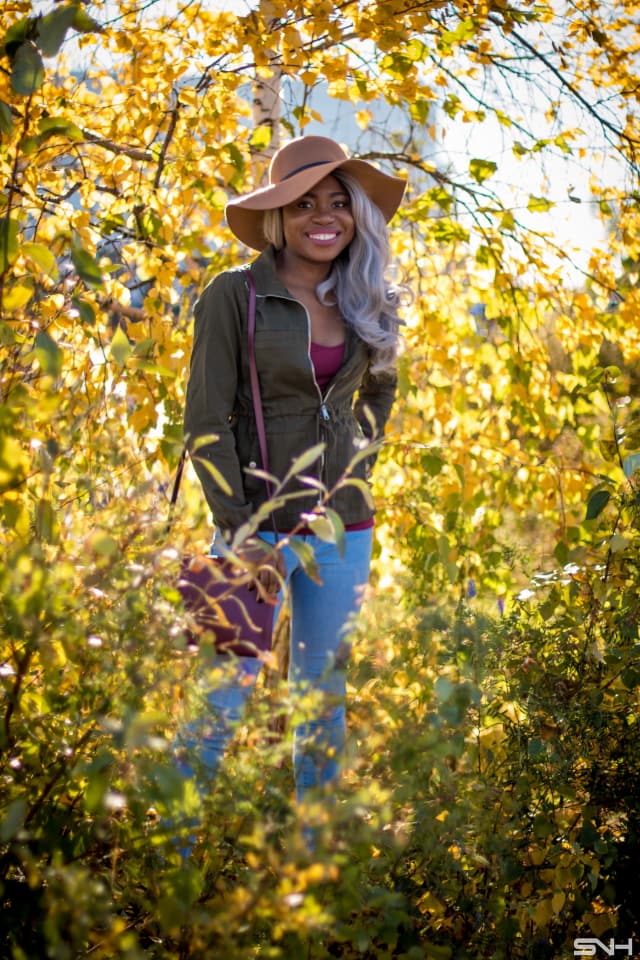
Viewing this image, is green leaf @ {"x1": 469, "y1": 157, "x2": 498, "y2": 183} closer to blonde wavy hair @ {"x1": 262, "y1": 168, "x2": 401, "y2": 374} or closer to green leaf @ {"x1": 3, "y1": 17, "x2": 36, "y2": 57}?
blonde wavy hair @ {"x1": 262, "y1": 168, "x2": 401, "y2": 374}

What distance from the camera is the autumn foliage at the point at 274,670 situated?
3.61 ft

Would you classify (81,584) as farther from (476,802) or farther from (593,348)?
(593,348)

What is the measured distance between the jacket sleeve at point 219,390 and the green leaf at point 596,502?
2.04 ft

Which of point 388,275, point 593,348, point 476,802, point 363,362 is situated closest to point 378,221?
point 388,275

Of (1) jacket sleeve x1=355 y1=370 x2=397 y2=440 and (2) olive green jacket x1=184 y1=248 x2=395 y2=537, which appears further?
(1) jacket sleeve x1=355 y1=370 x2=397 y2=440

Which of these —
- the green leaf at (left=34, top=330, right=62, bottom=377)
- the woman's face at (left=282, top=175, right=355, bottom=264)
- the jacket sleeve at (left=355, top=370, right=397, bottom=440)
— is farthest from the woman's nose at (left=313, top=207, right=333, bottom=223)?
the green leaf at (left=34, top=330, right=62, bottom=377)

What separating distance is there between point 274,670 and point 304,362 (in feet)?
2.17

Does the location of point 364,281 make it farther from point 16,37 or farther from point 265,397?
point 16,37

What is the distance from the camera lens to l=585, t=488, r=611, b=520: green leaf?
6.02 ft

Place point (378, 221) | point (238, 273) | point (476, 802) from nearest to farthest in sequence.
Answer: point (476, 802) → point (238, 273) → point (378, 221)

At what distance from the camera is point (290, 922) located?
901 millimetres

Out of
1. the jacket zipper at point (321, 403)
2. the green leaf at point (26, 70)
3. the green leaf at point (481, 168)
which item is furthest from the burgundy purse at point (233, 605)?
the green leaf at point (481, 168)

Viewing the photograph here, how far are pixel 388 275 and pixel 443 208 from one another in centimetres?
100

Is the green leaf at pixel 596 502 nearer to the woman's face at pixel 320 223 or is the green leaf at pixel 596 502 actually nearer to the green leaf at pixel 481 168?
the woman's face at pixel 320 223
